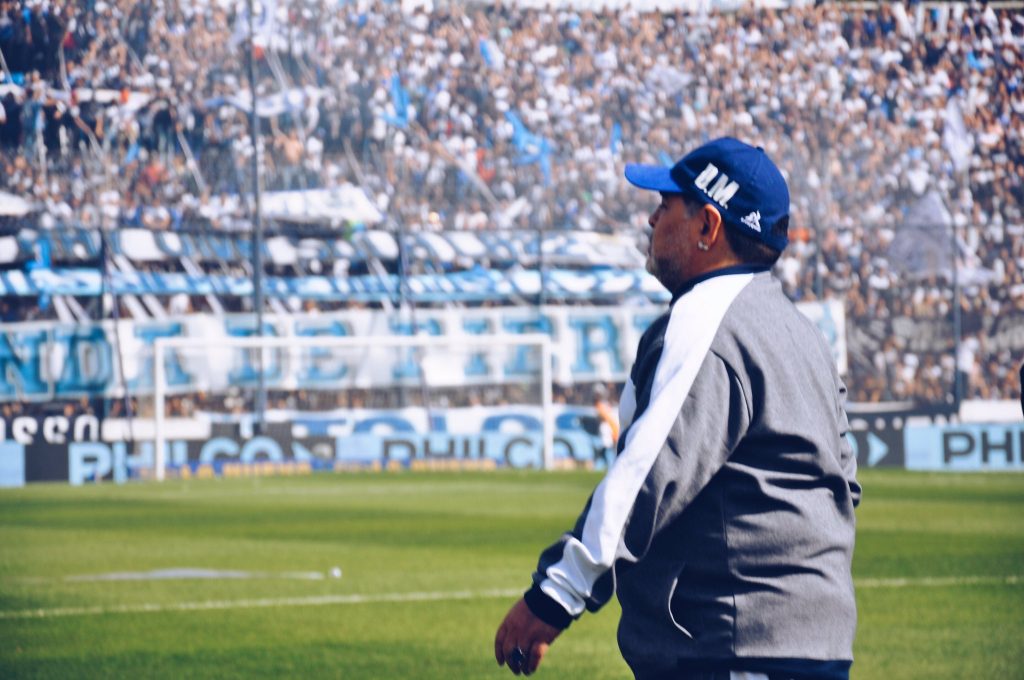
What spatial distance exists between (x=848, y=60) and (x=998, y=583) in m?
22.3

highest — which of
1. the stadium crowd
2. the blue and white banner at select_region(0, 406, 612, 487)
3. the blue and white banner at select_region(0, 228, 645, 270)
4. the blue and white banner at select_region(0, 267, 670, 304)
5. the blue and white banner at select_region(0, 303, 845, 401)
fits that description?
the stadium crowd

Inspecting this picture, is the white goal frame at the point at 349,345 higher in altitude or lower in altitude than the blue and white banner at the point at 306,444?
higher

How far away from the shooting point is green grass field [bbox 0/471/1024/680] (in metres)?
7.74

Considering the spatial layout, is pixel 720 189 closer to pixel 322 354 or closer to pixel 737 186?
pixel 737 186

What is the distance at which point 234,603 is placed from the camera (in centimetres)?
970

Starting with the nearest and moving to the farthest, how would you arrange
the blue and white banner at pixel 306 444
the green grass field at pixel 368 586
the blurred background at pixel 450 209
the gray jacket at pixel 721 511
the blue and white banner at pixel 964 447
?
1. the gray jacket at pixel 721 511
2. the green grass field at pixel 368 586
3. the blue and white banner at pixel 306 444
4. the blue and white banner at pixel 964 447
5. the blurred background at pixel 450 209

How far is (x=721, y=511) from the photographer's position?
297 centimetres

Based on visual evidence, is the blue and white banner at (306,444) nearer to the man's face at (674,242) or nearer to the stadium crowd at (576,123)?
the stadium crowd at (576,123)

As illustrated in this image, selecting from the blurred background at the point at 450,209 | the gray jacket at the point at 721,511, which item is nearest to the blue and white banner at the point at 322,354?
the blurred background at the point at 450,209

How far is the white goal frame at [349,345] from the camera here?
23156 mm

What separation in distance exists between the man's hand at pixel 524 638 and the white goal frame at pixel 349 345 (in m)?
20.2

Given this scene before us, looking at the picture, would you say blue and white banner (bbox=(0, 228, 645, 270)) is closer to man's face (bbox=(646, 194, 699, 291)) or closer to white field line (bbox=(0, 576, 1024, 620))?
white field line (bbox=(0, 576, 1024, 620))

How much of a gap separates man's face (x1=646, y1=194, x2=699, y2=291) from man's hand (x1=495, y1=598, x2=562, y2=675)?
0.70 metres

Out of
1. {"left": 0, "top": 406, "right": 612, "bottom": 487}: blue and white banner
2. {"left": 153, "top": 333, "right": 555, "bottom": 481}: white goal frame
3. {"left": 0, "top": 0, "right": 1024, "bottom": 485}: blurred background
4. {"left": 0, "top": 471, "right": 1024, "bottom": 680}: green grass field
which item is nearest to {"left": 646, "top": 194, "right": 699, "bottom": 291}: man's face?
{"left": 0, "top": 471, "right": 1024, "bottom": 680}: green grass field
